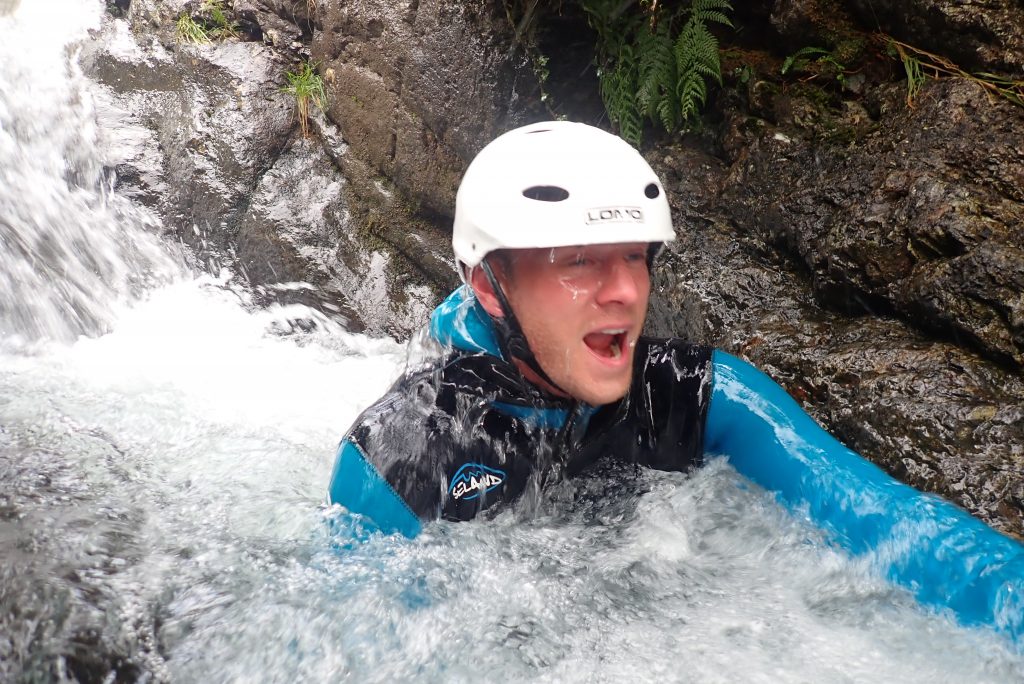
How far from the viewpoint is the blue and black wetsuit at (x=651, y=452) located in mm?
2234

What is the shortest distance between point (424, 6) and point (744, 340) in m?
2.94

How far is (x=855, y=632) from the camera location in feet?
7.36

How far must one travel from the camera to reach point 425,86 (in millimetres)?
4996

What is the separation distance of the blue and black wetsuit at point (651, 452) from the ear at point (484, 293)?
0.12 metres

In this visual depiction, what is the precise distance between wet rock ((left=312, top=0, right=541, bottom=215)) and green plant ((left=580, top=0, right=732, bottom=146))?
0.57 metres

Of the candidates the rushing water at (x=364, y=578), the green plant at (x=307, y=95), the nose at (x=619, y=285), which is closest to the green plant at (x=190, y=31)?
the green plant at (x=307, y=95)

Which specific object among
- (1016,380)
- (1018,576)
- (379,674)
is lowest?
(379,674)

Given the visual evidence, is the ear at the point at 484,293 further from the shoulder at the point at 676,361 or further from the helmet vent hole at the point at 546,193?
the shoulder at the point at 676,361

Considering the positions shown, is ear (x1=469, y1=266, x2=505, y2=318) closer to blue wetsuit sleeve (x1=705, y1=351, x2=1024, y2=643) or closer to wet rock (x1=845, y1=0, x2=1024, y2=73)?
blue wetsuit sleeve (x1=705, y1=351, x2=1024, y2=643)

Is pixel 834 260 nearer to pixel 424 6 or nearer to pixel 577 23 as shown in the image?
pixel 577 23

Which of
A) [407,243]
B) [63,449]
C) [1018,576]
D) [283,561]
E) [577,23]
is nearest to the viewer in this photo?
[1018,576]

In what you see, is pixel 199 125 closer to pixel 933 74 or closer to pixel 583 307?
pixel 583 307

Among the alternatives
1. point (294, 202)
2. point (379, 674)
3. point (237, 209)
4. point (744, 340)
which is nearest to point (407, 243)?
point (294, 202)

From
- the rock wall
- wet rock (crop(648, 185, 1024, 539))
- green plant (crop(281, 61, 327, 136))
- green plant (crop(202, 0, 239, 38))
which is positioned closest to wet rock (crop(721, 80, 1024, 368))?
the rock wall
